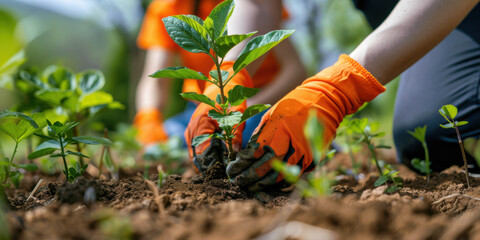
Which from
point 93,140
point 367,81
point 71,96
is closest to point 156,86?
point 71,96

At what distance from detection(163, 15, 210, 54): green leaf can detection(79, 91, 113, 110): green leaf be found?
1.63 feet

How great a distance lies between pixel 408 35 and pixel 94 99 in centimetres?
118

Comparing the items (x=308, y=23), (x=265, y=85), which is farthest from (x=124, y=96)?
(x=308, y=23)

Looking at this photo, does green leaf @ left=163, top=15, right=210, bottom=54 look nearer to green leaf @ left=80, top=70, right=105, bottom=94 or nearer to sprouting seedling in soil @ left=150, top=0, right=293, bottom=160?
sprouting seedling in soil @ left=150, top=0, right=293, bottom=160

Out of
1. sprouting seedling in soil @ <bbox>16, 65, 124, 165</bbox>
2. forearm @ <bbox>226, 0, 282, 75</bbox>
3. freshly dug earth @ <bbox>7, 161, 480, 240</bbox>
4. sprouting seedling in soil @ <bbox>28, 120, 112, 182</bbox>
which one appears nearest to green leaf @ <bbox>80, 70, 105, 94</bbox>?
sprouting seedling in soil @ <bbox>16, 65, 124, 165</bbox>

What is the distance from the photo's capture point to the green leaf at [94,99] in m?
1.25

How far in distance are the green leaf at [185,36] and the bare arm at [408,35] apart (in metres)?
0.60

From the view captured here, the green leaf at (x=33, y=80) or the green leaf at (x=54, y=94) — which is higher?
the green leaf at (x=33, y=80)

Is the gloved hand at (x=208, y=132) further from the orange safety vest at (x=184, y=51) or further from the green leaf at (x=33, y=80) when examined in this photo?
the orange safety vest at (x=184, y=51)

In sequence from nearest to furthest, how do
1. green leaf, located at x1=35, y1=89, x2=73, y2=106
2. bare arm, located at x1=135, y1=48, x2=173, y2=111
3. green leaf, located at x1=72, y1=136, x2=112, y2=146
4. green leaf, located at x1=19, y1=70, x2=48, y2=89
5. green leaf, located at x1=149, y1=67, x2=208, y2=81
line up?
green leaf, located at x1=149, y1=67, x2=208, y2=81 < green leaf, located at x1=72, y1=136, x2=112, y2=146 < green leaf, located at x1=35, y1=89, x2=73, y2=106 < green leaf, located at x1=19, y1=70, x2=48, y2=89 < bare arm, located at x1=135, y1=48, x2=173, y2=111

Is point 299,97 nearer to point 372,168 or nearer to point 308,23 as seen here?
point 372,168

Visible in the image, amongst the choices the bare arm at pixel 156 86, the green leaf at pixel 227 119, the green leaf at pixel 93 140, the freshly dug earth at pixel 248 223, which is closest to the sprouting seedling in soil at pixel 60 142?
the green leaf at pixel 93 140

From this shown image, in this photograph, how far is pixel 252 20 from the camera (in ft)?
5.57

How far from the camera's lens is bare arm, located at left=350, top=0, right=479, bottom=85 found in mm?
1169
